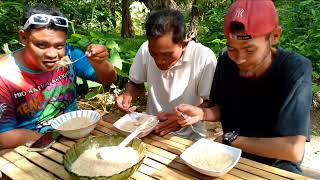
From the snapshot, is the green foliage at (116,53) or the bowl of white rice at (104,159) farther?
the green foliage at (116,53)

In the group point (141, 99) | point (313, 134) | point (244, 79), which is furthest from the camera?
point (141, 99)

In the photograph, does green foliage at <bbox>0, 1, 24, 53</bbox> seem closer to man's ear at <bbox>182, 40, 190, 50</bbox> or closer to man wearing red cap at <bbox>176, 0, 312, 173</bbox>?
man's ear at <bbox>182, 40, 190, 50</bbox>

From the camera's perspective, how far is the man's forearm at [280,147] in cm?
169

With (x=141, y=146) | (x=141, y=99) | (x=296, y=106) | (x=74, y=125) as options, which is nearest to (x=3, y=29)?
(x=141, y=99)

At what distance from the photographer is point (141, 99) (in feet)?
15.2

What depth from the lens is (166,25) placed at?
215cm

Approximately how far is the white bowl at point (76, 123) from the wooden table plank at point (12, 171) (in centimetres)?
33

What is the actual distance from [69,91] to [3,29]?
3823 mm

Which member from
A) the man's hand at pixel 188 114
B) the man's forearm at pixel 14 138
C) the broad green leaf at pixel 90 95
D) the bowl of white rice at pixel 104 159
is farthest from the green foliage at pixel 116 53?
the bowl of white rice at pixel 104 159

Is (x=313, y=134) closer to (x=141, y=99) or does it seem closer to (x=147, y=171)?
(x=141, y=99)

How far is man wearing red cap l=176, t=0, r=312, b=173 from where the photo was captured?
5.49ft

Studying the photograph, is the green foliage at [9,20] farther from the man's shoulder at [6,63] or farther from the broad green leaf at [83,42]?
the man's shoulder at [6,63]

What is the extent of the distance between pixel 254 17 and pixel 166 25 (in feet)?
2.23

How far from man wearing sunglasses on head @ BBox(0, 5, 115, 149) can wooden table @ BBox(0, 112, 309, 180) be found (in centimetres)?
30
